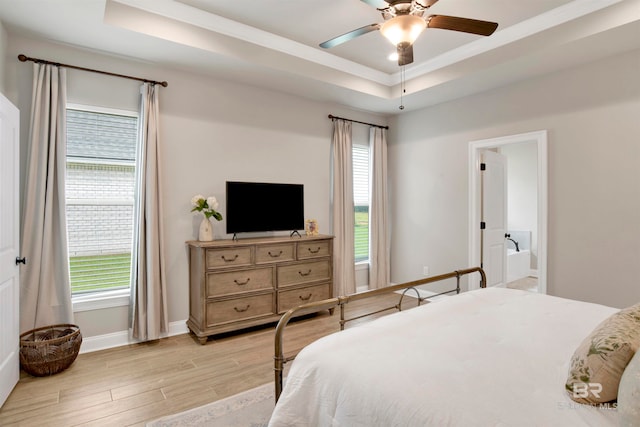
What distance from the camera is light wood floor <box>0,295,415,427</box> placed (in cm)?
225

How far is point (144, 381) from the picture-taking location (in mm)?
2668

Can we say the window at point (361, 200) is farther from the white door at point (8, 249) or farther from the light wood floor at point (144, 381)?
the white door at point (8, 249)

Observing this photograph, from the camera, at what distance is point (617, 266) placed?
334 cm

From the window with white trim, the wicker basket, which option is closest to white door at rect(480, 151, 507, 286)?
the window with white trim

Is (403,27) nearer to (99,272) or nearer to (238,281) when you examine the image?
(238,281)

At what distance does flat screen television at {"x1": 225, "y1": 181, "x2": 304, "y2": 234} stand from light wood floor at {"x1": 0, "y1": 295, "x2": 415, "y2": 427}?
1157 mm

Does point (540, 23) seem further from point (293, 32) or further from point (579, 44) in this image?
point (293, 32)

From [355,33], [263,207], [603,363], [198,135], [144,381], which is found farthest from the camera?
[263,207]

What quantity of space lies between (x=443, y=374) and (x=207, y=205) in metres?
2.89

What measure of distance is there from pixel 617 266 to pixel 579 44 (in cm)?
205

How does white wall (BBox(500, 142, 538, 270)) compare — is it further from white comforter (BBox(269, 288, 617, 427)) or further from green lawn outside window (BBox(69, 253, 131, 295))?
green lawn outside window (BBox(69, 253, 131, 295))

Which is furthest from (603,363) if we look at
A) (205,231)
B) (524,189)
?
(524,189)

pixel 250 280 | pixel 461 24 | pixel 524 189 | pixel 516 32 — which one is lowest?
pixel 250 280

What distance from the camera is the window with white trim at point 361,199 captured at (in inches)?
208
